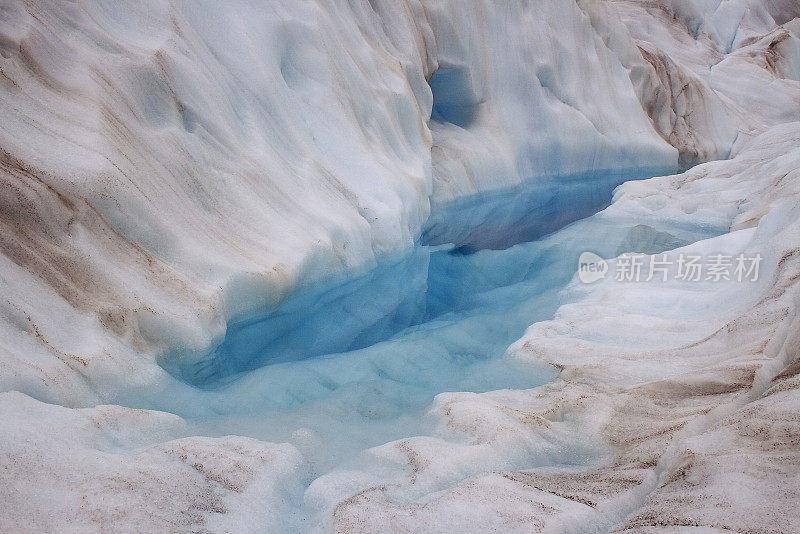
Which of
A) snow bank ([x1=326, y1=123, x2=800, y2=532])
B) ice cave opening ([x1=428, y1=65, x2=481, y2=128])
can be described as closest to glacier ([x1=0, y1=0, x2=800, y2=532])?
snow bank ([x1=326, y1=123, x2=800, y2=532])

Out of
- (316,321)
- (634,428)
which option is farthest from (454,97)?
(634,428)

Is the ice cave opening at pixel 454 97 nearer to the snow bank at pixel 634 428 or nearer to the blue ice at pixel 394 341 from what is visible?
the blue ice at pixel 394 341

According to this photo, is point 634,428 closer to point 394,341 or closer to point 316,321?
point 394,341

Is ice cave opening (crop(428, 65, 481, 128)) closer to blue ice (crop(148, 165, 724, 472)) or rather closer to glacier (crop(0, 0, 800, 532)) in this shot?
glacier (crop(0, 0, 800, 532))

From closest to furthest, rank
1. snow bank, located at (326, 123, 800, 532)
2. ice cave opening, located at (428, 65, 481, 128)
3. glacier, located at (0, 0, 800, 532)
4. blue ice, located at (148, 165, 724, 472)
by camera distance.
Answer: snow bank, located at (326, 123, 800, 532), glacier, located at (0, 0, 800, 532), blue ice, located at (148, 165, 724, 472), ice cave opening, located at (428, 65, 481, 128)

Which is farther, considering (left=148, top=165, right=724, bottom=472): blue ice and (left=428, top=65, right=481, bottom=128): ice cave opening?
(left=428, top=65, right=481, bottom=128): ice cave opening

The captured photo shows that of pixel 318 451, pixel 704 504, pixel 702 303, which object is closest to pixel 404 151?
pixel 702 303

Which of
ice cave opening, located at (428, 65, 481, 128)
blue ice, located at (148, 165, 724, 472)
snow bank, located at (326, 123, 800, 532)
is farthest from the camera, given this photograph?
ice cave opening, located at (428, 65, 481, 128)

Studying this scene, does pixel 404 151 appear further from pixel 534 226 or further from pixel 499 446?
pixel 499 446
